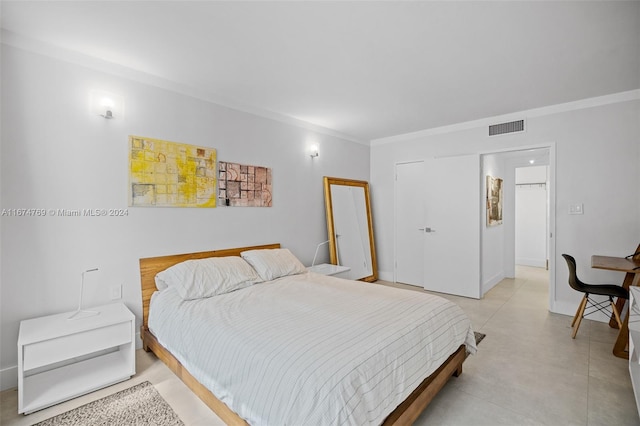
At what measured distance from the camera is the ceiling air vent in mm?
3998

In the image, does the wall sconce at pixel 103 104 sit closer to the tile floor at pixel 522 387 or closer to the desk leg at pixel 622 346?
the tile floor at pixel 522 387

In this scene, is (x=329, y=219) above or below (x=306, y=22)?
below

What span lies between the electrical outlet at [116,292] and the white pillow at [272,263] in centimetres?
116

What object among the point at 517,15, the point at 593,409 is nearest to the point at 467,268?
the point at 593,409

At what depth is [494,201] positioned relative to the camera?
5.20m

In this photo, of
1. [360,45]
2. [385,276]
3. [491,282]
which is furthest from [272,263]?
[491,282]

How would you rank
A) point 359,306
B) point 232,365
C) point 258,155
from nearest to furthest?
point 232,365, point 359,306, point 258,155

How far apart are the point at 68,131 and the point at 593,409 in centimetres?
425

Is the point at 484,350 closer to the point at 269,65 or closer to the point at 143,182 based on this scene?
the point at 269,65

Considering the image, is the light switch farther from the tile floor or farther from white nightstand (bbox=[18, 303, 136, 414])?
white nightstand (bbox=[18, 303, 136, 414])

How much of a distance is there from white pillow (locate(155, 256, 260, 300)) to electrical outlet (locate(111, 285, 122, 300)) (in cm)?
29

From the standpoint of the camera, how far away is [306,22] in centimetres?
208

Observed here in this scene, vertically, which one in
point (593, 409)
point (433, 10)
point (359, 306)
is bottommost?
point (593, 409)

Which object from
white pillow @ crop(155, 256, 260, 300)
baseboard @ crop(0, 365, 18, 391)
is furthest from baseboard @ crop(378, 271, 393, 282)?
baseboard @ crop(0, 365, 18, 391)
